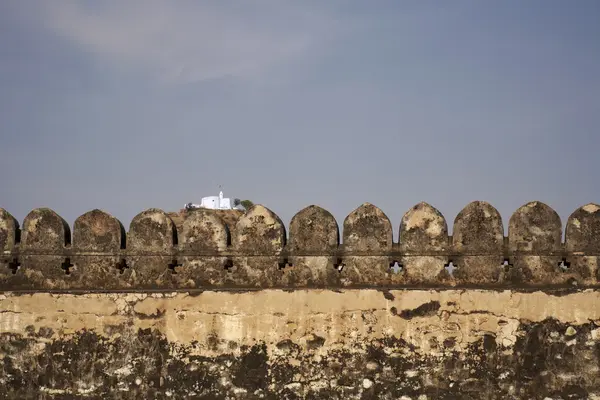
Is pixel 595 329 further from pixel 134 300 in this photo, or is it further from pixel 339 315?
pixel 134 300

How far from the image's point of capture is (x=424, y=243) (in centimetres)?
609

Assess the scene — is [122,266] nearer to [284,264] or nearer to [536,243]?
[284,264]

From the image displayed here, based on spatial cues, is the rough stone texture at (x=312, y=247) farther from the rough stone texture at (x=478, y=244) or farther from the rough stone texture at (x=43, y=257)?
the rough stone texture at (x=43, y=257)

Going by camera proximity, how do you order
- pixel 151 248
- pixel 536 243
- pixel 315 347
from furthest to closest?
pixel 151 248, pixel 536 243, pixel 315 347

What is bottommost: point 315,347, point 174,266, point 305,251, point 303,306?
point 315,347

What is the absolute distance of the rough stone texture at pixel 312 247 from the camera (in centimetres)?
607

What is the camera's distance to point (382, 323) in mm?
5941

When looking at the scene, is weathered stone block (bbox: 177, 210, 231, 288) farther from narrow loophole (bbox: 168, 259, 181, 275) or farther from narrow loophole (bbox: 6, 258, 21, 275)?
narrow loophole (bbox: 6, 258, 21, 275)

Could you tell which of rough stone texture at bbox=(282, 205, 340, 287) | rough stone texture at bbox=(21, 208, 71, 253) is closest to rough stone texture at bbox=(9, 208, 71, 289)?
rough stone texture at bbox=(21, 208, 71, 253)

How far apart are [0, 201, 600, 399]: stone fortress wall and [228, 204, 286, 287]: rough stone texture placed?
0.04 ft

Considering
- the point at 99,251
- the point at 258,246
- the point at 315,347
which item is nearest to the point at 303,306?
the point at 315,347

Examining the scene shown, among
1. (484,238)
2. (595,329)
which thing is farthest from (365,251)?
(595,329)

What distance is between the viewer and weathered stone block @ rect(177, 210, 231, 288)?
6.14 m

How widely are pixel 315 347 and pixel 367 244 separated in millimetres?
930
